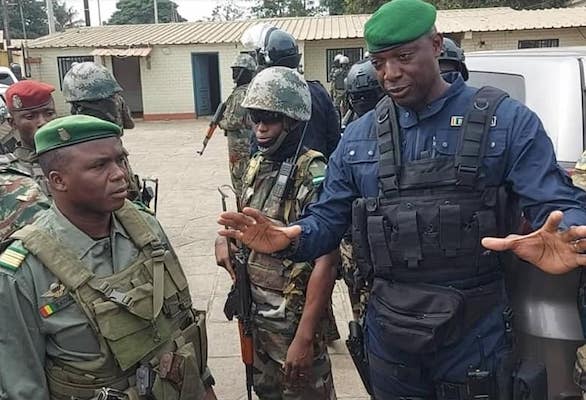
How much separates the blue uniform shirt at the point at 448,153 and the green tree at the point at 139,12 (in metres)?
54.4

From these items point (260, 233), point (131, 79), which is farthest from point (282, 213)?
point (131, 79)

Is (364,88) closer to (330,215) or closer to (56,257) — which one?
(330,215)

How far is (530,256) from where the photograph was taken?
171cm

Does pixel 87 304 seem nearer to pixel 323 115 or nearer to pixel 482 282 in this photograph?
pixel 482 282

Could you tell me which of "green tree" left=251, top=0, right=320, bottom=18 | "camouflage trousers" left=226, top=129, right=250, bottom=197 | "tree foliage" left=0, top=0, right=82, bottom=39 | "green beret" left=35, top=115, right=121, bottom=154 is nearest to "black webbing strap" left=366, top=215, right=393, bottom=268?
"green beret" left=35, top=115, right=121, bottom=154

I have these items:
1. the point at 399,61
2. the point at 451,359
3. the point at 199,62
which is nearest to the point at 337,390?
the point at 451,359

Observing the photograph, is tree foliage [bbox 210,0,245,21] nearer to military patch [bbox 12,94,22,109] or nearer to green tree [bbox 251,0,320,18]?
green tree [bbox 251,0,320,18]

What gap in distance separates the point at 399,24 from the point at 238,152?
13.8 ft

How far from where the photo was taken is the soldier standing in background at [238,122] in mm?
5812

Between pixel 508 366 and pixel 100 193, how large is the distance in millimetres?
1406

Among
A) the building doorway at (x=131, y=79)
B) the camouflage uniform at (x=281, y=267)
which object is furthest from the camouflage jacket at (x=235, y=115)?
the building doorway at (x=131, y=79)

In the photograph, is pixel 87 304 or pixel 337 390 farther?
pixel 337 390

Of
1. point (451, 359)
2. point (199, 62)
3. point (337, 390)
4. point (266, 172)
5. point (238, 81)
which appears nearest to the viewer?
point (451, 359)

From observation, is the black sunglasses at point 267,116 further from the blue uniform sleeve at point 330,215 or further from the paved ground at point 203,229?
the paved ground at point 203,229
